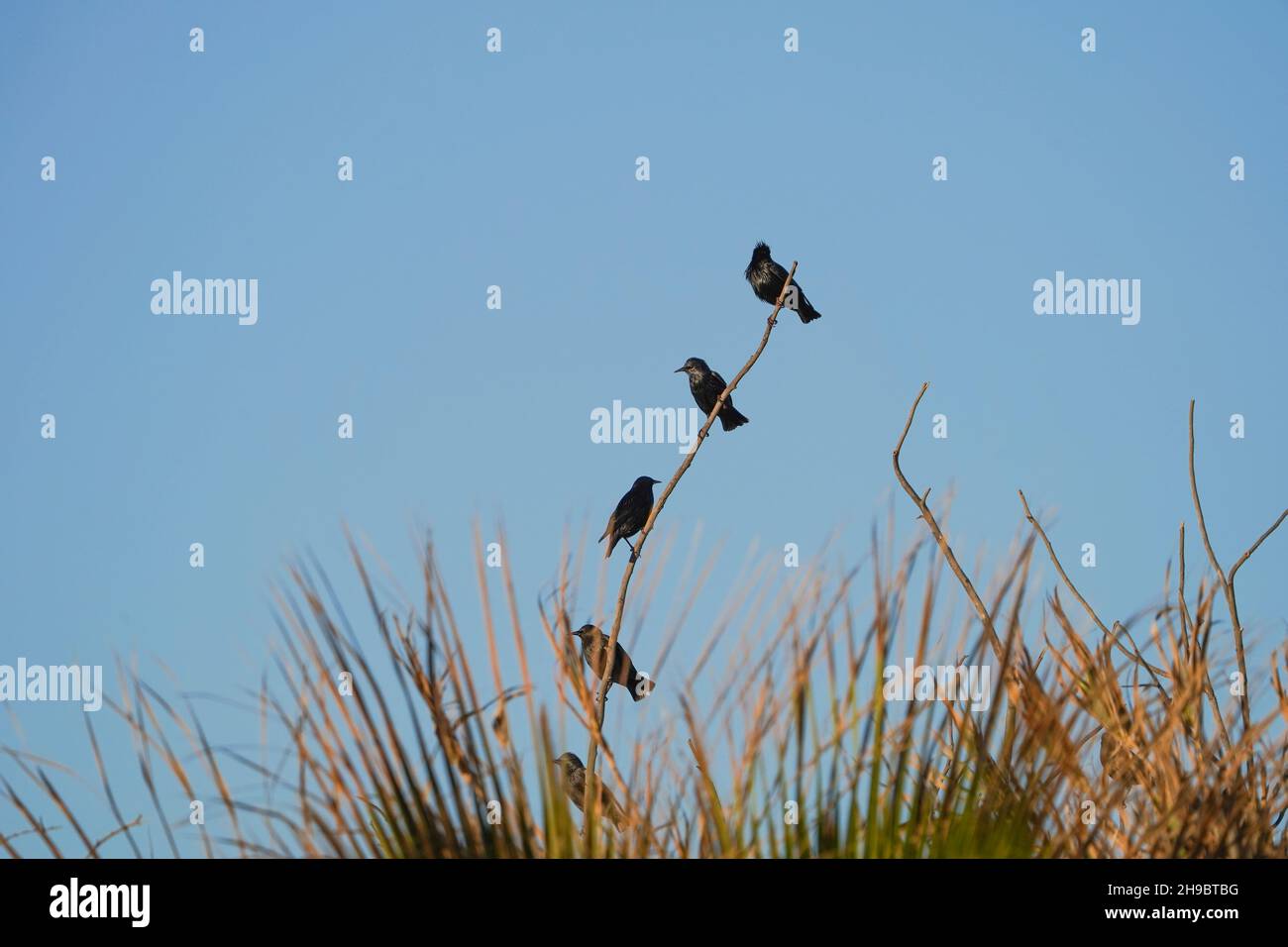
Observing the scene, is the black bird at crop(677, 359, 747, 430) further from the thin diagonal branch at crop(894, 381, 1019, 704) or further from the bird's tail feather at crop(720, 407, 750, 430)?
the thin diagonal branch at crop(894, 381, 1019, 704)

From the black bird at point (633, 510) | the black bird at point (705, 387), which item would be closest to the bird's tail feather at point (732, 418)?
the black bird at point (705, 387)

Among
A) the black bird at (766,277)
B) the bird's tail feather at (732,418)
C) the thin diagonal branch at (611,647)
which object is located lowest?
the thin diagonal branch at (611,647)

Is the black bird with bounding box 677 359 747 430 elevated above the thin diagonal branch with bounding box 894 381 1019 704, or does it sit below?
above

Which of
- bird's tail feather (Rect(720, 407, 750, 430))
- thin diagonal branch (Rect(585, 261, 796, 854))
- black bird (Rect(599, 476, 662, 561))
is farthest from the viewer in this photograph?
bird's tail feather (Rect(720, 407, 750, 430))

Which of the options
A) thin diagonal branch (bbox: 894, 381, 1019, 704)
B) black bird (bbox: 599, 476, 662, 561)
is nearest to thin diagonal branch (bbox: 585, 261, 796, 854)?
thin diagonal branch (bbox: 894, 381, 1019, 704)

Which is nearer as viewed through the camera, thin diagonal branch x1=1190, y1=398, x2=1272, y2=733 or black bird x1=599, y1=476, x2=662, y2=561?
thin diagonal branch x1=1190, y1=398, x2=1272, y2=733

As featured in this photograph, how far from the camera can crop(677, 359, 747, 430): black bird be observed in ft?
21.0

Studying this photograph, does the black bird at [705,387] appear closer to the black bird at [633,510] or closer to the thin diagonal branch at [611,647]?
the black bird at [633,510]

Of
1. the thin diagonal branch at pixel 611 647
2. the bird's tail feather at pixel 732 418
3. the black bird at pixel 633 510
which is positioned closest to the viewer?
Answer: the thin diagonal branch at pixel 611 647

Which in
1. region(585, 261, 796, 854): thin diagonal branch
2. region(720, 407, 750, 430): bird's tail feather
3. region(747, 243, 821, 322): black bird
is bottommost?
region(585, 261, 796, 854): thin diagonal branch

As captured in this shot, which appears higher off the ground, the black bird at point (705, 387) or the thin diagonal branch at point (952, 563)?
the black bird at point (705, 387)

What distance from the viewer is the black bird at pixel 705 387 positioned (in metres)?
6.41

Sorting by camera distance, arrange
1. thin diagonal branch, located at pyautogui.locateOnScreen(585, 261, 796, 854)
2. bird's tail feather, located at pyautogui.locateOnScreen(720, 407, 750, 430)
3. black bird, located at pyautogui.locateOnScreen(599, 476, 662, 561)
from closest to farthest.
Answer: thin diagonal branch, located at pyautogui.locateOnScreen(585, 261, 796, 854)
black bird, located at pyautogui.locateOnScreen(599, 476, 662, 561)
bird's tail feather, located at pyautogui.locateOnScreen(720, 407, 750, 430)
